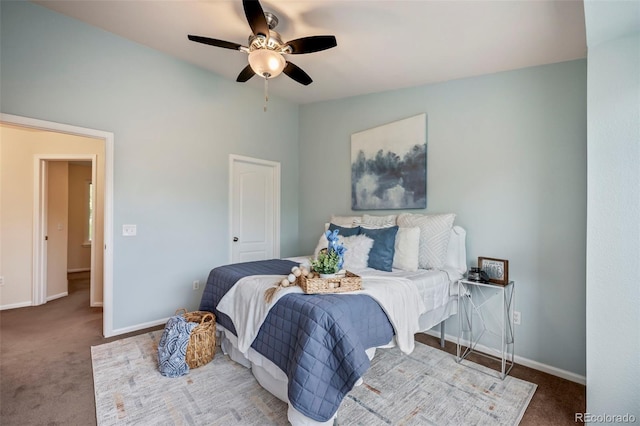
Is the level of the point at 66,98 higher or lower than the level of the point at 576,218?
higher

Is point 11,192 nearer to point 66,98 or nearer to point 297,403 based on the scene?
point 66,98

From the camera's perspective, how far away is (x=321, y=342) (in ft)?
5.10

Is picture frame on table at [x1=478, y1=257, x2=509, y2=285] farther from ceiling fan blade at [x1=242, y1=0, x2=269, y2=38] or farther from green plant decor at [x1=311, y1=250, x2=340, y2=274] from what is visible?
ceiling fan blade at [x1=242, y1=0, x2=269, y2=38]

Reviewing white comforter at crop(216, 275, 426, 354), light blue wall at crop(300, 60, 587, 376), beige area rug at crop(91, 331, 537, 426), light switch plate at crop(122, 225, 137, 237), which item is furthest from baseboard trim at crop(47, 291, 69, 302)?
light blue wall at crop(300, 60, 587, 376)

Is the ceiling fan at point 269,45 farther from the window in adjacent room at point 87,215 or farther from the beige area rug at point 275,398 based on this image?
the window in adjacent room at point 87,215

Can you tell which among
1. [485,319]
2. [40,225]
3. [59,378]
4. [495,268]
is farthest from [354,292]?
[40,225]

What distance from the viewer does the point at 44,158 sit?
3867 mm

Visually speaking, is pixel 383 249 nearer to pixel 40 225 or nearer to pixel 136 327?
pixel 136 327

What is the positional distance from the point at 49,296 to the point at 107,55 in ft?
11.5

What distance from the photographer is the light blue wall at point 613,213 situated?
1.50m

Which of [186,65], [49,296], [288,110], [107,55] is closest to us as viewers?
[107,55]

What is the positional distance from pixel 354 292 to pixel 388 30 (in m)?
2.07

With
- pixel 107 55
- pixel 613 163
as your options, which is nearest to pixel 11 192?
pixel 107 55

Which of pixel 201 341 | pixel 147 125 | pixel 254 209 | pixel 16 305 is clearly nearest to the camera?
pixel 201 341
